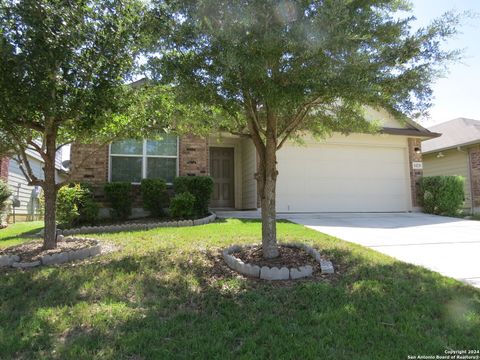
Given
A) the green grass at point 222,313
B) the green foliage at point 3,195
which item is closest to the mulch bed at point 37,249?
the green grass at point 222,313

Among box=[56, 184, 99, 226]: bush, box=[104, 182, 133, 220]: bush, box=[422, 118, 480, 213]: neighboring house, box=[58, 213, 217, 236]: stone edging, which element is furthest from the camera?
box=[422, 118, 480, 213]: neighboring house

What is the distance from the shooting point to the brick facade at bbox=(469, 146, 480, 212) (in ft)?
48.1

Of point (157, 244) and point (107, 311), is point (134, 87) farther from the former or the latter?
point (107, 311)

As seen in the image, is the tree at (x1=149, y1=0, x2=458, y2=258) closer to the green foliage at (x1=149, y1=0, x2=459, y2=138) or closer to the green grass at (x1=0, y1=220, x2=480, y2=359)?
the green foliage at (x1=149, y1=0, x2=459, y2=138)

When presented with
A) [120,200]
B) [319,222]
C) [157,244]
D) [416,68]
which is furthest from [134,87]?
[319,222]

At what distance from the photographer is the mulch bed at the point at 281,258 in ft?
16.0

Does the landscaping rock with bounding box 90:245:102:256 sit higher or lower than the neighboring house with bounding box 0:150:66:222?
lower

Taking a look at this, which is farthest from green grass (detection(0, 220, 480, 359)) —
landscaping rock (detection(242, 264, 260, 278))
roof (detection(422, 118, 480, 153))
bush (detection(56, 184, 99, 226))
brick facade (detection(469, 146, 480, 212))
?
roof (detection(422, 118, 480, 153))

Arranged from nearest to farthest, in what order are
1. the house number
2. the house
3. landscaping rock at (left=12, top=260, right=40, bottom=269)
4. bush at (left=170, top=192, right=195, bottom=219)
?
landscaping rock at (left=12, top=260, right=40, bottom=269)
bush at (left=170, top=192, right=195, bottom=219)
the house
the house number

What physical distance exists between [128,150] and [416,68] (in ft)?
27.6

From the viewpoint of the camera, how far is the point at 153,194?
10016 mm

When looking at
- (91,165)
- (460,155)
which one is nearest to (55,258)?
(91,165)

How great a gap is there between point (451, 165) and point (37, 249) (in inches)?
630

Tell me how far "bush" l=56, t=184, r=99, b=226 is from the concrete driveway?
532 cm
